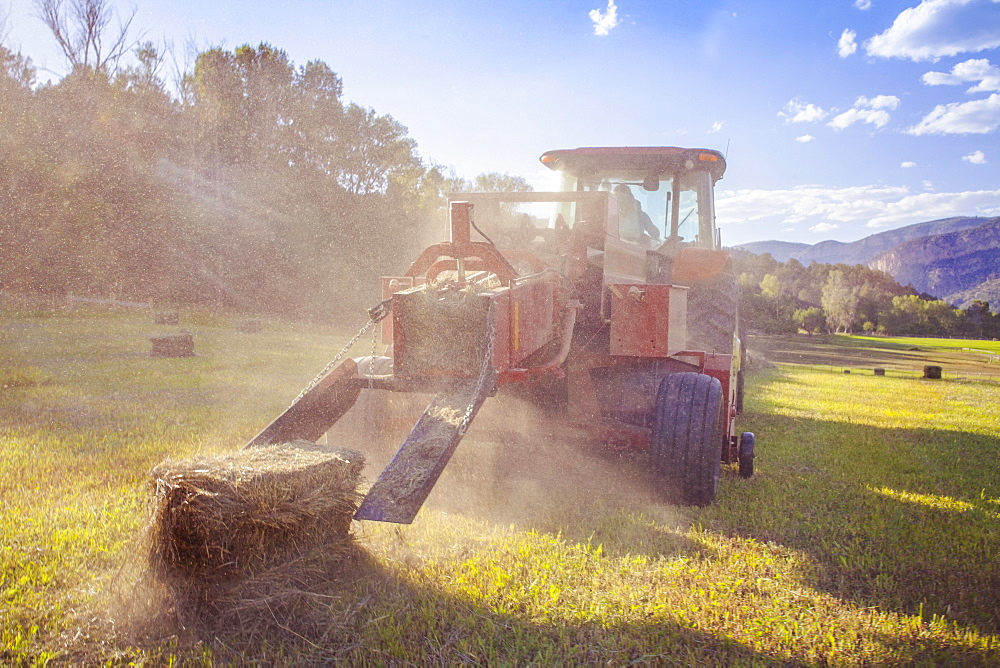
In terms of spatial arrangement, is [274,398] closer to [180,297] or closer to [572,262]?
[572,262]

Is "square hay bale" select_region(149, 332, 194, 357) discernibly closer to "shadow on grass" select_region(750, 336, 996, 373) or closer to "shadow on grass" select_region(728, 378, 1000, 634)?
"shadow on grass" select_region(728, 378, 1000, 634)

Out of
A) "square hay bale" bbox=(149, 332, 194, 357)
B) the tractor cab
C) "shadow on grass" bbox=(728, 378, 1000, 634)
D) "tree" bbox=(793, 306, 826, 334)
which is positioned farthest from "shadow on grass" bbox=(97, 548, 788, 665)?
"tree" bbox=(793, 306, 826, 334)

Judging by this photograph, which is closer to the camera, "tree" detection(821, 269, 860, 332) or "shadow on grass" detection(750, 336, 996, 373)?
"shadow on grass" detection(750, 336, 996, 373)

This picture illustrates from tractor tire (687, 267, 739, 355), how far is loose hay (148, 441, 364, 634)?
4225 mm

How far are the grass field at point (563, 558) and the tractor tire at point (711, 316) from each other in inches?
48.1

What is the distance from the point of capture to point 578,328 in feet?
18.3

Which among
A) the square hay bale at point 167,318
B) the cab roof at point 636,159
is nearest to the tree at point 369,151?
the square hay bale at point 167,318

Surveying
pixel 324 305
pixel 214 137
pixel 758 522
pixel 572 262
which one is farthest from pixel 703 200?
pixel 214 137

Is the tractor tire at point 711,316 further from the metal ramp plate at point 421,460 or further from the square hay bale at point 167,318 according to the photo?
the square hay bale at point 167,318

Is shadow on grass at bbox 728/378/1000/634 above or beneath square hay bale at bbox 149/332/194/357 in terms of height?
beneath

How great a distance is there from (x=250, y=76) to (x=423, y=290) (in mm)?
26244

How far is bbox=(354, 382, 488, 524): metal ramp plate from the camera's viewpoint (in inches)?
128

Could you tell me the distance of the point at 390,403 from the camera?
16.8 feet

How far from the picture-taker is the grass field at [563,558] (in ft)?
8.75
